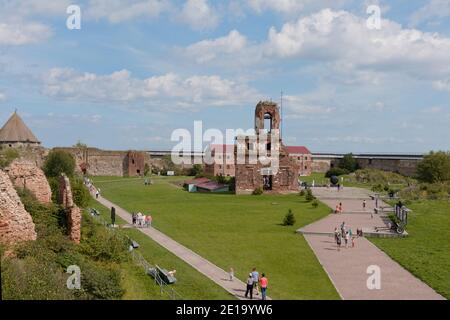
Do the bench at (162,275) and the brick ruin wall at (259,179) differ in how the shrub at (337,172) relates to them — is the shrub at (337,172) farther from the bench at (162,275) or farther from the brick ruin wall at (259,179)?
the bench at (162,275)

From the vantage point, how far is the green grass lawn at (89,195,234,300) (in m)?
14.8

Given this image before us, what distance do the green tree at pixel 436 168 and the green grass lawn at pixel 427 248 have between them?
21.0 m

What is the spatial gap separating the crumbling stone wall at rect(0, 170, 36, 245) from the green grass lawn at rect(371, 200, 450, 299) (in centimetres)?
1428

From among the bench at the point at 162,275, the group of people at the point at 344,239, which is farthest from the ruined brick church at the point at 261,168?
the bench at the point at 162,275

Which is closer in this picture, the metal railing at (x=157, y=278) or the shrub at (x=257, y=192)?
the metal railing at (x=157, y=278)

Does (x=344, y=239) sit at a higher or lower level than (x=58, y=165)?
lower

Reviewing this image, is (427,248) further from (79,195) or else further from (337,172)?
(337,172)

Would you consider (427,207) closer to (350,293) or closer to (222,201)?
(222,201)

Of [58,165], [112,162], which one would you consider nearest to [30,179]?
[58,165]

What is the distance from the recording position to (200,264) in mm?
19266

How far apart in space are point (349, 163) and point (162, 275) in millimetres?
71063

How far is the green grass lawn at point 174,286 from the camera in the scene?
14820mm
